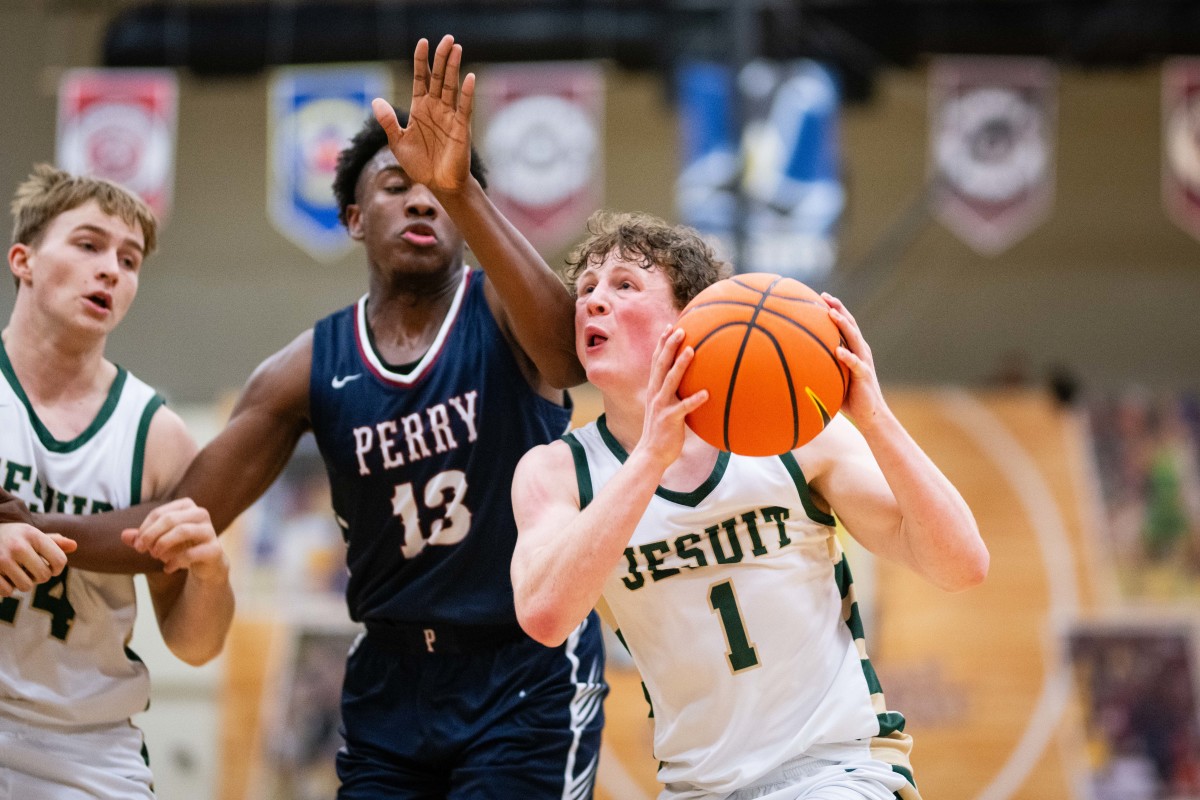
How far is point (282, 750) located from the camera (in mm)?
9570

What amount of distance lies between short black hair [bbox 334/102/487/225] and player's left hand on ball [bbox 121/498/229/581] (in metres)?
1.16

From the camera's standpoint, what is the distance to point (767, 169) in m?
9.94

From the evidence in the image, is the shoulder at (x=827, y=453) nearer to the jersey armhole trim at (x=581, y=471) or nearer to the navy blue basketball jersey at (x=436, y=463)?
the jersey armhole trim at (x=581, y=471)

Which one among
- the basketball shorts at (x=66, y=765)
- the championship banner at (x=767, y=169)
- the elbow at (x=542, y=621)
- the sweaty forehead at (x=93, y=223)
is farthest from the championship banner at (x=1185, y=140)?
the basketball shorts at (x=66, y=765)

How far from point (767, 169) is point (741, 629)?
7.25m

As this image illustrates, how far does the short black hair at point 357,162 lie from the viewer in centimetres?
407

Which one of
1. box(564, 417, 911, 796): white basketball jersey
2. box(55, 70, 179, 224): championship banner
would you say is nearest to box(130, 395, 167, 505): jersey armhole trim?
box(564, 417, 911, 796): white basketball jersey

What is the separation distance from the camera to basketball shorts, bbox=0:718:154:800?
12.0 feet

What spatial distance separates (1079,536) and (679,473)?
766cm

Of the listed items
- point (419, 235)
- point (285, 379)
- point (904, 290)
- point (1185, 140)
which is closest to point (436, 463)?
point (285, 379)

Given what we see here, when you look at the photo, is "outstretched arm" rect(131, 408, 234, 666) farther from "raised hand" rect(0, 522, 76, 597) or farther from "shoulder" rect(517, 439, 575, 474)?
"shoulder" rect(517, 439, 575, 474)

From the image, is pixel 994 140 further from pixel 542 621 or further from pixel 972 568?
pixel 542 621

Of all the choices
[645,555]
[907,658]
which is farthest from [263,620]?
[645,555]

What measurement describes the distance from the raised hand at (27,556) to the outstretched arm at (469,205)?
136 centimetres
